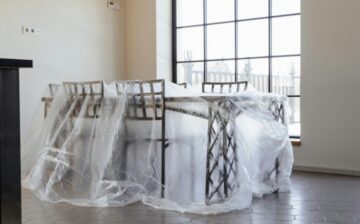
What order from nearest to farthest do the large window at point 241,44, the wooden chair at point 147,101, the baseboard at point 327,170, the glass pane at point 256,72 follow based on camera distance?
the wooden chair at point 147,101 < the baseboard at point 327,170 < the large window at point 241,44 < the glass pane at point 256,72

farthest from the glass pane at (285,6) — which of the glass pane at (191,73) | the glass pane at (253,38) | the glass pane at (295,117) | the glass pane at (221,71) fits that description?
the glass pane at (191,73)

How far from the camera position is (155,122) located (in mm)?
3098

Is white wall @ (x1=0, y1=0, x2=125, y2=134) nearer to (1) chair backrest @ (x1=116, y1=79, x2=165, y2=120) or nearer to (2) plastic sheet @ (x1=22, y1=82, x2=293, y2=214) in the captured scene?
(2) plastic sheet @ (x1=22, y1=82, x2=293, y2=214)

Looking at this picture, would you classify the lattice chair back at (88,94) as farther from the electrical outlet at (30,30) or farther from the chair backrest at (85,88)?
the electrical outlet at (30,30)

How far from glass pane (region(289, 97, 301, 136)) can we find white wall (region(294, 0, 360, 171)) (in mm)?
173

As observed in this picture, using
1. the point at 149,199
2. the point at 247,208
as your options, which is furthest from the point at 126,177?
the point at 247,208

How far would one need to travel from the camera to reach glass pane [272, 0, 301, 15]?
178 inches

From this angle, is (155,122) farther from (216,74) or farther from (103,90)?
(216,74)

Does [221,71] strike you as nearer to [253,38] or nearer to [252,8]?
[253,38]

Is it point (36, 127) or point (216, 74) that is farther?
point (216, 74)

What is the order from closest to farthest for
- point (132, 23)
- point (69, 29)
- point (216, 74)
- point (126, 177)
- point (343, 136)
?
1. point (126, 177)
2. point (343, 136)
3. point (69, 29)
4. point (216, 74)
5. point (132, 23)

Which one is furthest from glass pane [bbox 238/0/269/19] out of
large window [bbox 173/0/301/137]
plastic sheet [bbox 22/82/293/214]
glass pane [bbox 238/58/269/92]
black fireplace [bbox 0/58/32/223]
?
black fireplace [bbox 0/58/32/223]

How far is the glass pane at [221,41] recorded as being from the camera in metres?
4.98

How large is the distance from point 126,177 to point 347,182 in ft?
6.17
